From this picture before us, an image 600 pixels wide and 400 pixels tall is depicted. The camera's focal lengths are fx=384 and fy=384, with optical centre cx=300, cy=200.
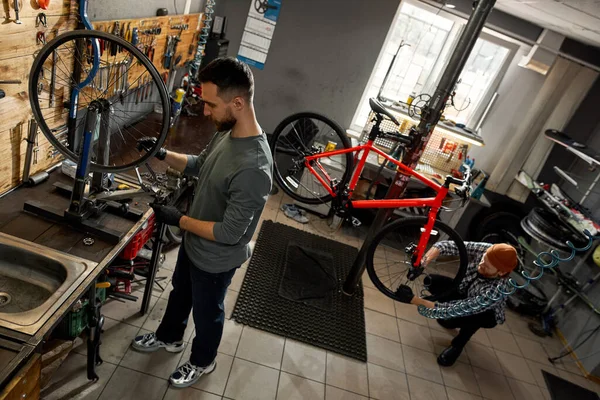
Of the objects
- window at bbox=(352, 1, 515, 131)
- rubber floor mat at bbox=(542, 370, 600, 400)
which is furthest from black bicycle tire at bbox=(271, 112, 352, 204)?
rubber floor mat at bbox=(542, 370, 600, 400)

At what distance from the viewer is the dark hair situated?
1.50m

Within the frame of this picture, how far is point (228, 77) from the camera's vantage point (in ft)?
4.91

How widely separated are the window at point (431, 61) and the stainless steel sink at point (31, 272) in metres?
3.61

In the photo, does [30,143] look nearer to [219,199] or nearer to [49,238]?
[49,238]

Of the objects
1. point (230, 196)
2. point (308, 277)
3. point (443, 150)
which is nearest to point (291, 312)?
point (308, 277)

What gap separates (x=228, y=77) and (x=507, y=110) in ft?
13.8

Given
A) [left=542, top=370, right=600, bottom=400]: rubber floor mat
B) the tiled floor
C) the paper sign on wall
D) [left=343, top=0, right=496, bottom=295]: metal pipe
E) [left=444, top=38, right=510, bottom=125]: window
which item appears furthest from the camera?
[left=444, top=38, right=510, bottom=125]: window

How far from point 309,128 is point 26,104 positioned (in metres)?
2.66

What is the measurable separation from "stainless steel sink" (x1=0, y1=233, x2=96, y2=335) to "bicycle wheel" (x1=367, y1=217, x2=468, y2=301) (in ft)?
6.26

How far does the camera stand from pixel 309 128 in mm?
4012

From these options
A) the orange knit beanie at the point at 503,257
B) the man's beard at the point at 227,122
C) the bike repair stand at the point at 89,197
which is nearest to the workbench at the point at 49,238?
the bike repair stand at the point at 89,197

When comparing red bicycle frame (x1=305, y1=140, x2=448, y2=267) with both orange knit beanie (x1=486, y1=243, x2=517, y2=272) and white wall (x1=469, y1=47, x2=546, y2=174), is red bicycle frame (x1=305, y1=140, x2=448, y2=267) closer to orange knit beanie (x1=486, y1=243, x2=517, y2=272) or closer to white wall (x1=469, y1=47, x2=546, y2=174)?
orange knit beanie (x1=486, y1=243, x2=517, y2=272)

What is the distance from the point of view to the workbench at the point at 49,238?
49.0 inches

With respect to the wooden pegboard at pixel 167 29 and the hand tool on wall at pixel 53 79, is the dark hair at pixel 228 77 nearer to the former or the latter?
the hand tool on wall at pixel 53 79
